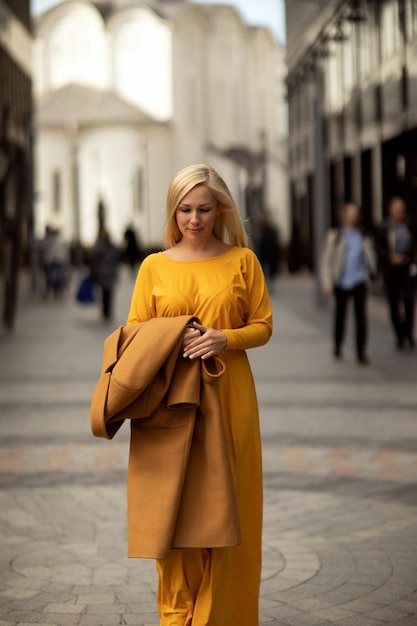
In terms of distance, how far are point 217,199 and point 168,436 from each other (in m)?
0.82

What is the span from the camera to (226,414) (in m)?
4.56

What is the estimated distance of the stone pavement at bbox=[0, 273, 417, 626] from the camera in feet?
18.4

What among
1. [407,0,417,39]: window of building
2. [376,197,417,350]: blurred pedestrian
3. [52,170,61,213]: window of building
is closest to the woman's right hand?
[376,197,417,350]: blurred pedestrian

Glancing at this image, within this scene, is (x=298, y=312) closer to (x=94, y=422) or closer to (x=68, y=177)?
(x=94, y=422)

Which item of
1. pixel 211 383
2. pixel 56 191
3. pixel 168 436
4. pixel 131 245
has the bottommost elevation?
pixel 168 436

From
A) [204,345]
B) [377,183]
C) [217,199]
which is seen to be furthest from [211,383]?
[377,183]

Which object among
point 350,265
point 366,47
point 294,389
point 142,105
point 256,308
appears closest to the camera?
point 256,308

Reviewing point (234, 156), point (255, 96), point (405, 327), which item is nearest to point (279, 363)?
point (405, 327)

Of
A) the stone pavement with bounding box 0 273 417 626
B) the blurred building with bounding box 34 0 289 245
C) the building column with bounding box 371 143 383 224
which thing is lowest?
the stone pavement with bounding box 0 273 417 626

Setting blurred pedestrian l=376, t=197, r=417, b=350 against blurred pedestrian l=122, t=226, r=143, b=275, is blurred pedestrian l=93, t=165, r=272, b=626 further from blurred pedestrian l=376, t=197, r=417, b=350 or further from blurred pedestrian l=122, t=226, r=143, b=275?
blurred pedestrian l=122, t=226, r=143, b=275

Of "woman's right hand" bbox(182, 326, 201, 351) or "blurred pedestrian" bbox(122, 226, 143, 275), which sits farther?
"blurred pedestrian" bbox(122, 226, 143, 275)

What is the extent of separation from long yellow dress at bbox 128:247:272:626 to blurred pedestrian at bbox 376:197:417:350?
12.6 metres

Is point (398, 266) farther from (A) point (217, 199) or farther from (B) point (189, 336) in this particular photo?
(B) point (189, 336)

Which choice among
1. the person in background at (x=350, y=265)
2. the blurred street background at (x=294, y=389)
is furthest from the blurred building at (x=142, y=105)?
the person in background at (x=350, y=265)
